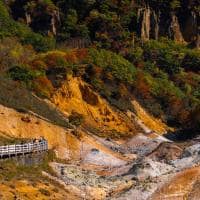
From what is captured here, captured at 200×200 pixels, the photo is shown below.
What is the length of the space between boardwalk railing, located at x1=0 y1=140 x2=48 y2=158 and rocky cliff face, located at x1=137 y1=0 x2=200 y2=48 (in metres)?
69.1

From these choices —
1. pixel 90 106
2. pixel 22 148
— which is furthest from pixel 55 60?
pixel 22 148

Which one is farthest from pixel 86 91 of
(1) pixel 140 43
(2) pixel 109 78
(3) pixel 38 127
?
(1) pixel 140 43

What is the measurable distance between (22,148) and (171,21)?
76937mm

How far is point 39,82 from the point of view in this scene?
88.1m

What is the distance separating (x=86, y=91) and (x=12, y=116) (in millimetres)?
25343

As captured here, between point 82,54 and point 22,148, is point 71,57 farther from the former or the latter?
point 22,148

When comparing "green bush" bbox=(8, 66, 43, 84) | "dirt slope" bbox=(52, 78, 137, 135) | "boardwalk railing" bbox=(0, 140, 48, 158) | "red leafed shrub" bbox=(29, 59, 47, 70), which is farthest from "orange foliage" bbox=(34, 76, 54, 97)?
"boardwalk railing" bbox=(0, 140, 48, 158)

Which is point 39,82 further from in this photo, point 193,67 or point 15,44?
point 193,67

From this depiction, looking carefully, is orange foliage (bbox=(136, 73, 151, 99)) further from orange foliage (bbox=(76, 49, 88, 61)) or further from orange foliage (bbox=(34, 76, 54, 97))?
orange foliage (bbox=(34, 76, 54, 97))

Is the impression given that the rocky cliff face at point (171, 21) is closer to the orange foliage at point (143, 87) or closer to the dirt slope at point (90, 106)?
the orange foliage at point (143, 87)

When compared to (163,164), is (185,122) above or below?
below

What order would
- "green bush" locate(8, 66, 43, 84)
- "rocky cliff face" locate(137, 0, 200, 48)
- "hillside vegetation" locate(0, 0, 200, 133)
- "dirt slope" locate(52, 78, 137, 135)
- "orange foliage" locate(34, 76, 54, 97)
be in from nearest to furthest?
"green bush" locate(8, 66, 43, 84) < "orange foliage" locate(34, 76, 54, 97) < "dirt slope" locate(52, 78, 137, 135) < "hillside vegetation" locate(0, 0, 200, 133) < "rocky cliff face" locate(137, 0, 200, 48)

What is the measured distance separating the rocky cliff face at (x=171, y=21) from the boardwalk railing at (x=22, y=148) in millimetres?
69124

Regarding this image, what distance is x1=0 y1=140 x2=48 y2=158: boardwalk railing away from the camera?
54469 millimetres
